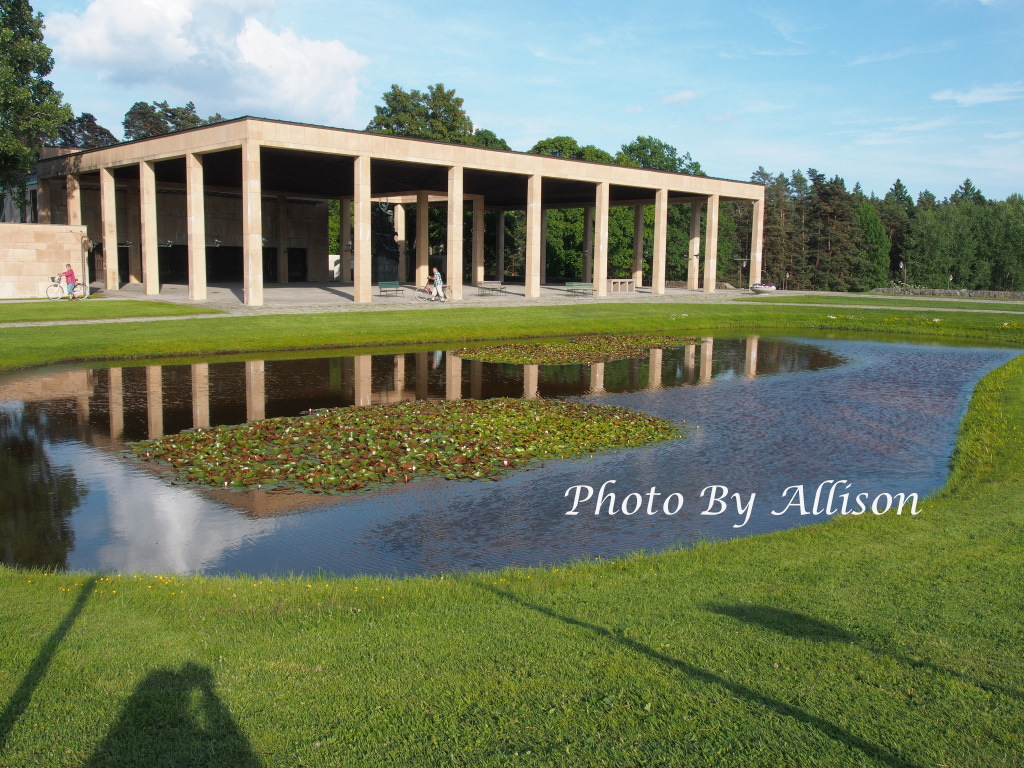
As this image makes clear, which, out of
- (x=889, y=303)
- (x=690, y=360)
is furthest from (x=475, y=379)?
(x=889, y=303)

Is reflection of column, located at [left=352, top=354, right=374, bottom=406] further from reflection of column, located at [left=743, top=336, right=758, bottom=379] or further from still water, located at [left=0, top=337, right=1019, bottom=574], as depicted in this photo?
reflection of column, located at [left=743, top=336, right=758, bottom=379]

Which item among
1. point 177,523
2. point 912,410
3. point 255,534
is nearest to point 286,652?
point 255,534

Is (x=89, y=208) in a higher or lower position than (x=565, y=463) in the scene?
higher

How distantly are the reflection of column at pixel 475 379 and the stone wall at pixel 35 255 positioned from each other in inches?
1113

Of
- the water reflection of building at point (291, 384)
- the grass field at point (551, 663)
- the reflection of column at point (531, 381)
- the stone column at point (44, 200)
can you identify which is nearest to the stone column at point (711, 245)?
the water reflection of building at point (291, 384)

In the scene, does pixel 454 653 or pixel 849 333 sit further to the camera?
pixel 849 333

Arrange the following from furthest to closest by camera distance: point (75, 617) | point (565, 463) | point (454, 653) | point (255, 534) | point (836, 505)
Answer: point (565, 463)
point (836, 505)
point (255, 534)
point (75, 617)
point (454, 653)

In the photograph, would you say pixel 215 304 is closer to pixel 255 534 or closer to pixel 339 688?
pixel 255 534

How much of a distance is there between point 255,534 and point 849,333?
32.5 meters

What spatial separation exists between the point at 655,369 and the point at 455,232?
23130mm

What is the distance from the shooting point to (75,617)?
6801 millimetres

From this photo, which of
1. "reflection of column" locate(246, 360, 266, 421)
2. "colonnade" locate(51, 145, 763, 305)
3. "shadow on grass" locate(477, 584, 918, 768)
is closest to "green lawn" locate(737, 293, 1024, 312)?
"colonnade" locate(51, 145, 763, 305)

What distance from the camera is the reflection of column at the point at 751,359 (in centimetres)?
2381

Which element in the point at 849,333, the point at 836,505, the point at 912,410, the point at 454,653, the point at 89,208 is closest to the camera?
the point at 454,653
